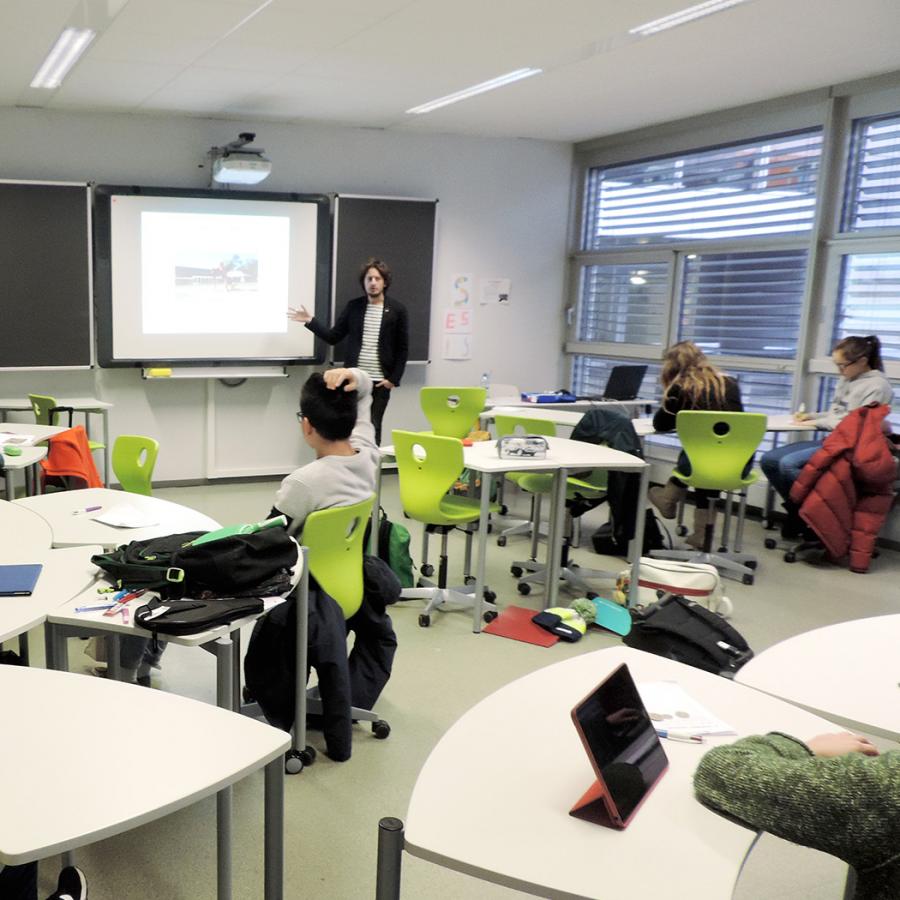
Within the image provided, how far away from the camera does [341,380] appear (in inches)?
114

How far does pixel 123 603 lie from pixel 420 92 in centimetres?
454

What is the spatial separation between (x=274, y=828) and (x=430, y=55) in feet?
14.0

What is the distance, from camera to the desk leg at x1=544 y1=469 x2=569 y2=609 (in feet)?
13.4

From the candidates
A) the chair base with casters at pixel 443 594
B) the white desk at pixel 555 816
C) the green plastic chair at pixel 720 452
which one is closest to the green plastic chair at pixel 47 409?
the chair base with casters at pixel 443 594

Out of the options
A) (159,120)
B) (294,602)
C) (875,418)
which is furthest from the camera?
(159,120)

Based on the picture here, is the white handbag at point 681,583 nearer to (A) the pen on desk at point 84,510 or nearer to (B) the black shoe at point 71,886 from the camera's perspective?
(A) the pen on desk at point 84,510

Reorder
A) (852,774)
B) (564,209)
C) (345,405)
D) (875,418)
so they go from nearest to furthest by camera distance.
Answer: (852,774) < (345,405) < (875,418) < (564,209)

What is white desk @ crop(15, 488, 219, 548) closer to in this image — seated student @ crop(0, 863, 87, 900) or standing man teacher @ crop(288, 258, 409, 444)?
seated student @ crop(0, 863, 87, 900)

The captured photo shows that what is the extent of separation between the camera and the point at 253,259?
22.1ft

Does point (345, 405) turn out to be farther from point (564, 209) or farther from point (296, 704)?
point (564, 209)

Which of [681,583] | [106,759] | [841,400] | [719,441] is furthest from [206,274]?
[106,759]

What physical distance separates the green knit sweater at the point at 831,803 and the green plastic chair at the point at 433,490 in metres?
2.73

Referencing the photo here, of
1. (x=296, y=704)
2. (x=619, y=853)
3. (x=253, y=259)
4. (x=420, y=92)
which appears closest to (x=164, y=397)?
(x=253, y=259)

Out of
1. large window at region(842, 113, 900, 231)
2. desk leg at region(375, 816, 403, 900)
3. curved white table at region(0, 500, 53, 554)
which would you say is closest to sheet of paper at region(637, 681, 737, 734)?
desk leg at region(375, 816, 403, 900)
